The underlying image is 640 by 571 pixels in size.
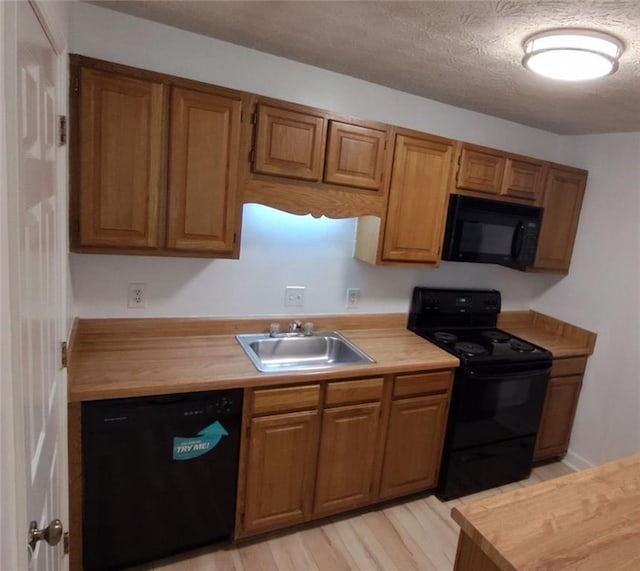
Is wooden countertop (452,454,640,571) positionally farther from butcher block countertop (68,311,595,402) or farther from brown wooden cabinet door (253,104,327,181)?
brown wooden cabinet door (253,104,327,181)

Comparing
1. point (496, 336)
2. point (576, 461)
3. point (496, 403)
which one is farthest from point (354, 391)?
point (576, 461)

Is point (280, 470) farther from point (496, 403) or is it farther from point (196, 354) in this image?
point (496, 403)

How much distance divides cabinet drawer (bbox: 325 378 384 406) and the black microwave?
2.92ft

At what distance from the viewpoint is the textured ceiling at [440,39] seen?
1362mm

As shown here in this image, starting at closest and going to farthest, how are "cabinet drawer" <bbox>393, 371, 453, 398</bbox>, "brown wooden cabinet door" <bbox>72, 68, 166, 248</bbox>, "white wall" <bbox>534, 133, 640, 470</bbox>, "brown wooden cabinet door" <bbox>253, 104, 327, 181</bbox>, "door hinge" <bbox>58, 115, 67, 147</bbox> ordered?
"door hinge" <bbox>58, 115, 67, 147</bbox>, "brown wooden cabinet door" <bbox>72, 68, 166, 248</bbox>, "brown wooden cabinet door" <bbox>253, 104, 327, 181</bbox>, "cabinet drawer" <bbox>393, 371, 453, 398</bbox>, "white wall" <bbox>534, 133, 640, 470</bbox>

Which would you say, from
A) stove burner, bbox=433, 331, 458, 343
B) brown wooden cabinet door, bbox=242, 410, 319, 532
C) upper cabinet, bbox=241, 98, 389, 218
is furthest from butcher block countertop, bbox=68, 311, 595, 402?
upper cabinet, bbox=241, 98, 389, 218

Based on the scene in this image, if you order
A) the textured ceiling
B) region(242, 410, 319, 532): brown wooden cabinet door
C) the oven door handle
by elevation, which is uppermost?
the textured ceiling

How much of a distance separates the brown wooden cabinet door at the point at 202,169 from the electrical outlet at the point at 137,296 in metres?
0.41

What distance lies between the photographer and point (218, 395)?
70.5 inches

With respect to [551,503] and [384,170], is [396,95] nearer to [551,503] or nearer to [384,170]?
[384,170]

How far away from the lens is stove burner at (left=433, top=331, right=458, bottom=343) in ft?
8.50

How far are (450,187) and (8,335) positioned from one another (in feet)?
7.27

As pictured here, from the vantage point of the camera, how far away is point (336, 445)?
6.93ft

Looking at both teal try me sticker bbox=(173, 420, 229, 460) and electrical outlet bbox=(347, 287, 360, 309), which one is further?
electrical outlet bbox=(347, 287, 360, 309)
